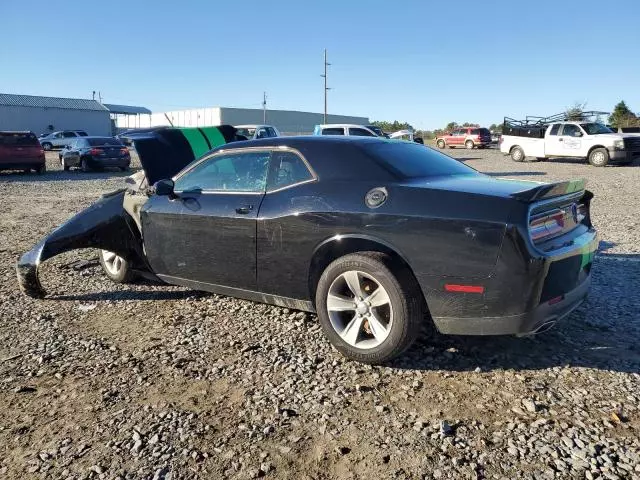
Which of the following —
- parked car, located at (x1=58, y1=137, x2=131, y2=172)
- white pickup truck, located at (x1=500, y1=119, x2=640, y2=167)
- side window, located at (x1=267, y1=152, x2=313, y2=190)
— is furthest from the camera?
parked car, located at (x1=58, y1=137, x2=131, y2=172)

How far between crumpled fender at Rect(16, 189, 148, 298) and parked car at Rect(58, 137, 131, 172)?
57.0ft

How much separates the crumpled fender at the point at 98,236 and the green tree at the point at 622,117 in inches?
1689

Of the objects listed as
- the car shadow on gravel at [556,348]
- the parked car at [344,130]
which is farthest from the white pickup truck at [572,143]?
the car shadow on gravel at [556,348]

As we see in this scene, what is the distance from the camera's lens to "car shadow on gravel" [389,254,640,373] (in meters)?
3.50

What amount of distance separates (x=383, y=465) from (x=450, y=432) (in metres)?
0.47

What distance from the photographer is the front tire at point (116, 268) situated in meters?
5.36

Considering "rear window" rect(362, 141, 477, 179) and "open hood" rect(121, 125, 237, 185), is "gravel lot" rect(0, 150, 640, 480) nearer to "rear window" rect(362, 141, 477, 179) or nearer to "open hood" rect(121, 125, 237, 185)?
"rear window" rect(362, 141, 477, 179)

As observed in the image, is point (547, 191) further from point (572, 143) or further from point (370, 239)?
point (572, 143)

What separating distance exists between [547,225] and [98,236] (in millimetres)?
3993

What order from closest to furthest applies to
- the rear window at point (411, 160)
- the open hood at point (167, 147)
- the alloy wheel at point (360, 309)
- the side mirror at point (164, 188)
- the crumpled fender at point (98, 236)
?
the alloy wheel at point (360, 309)
the rear window at point (411, 160)
the side mirror at point (164, 188)
the crumpled fender at point (98, 236)
the open hood at point (167, 147)

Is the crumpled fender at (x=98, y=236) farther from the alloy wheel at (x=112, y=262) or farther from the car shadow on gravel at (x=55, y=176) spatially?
the car shadow on gravel at (x=55, y=176)

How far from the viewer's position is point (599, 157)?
2095 centimetres

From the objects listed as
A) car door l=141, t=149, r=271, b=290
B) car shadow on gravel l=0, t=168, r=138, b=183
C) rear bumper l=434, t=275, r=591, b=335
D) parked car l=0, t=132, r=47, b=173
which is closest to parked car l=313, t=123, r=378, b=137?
car shadow on gravel l=0, t=168, r=138, b=183

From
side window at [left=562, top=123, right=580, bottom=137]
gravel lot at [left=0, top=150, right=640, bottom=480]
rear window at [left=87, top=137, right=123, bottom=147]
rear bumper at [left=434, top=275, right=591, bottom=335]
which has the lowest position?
gravel lot at [left=0, top=150, right=640, bottom=480]
